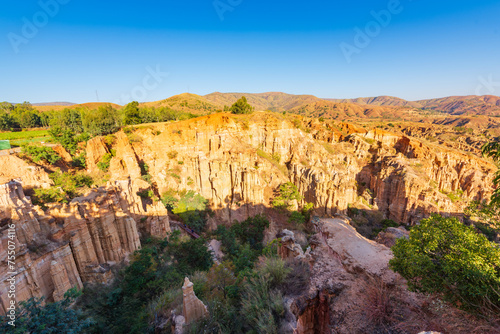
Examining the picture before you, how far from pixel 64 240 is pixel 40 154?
14.1 metres

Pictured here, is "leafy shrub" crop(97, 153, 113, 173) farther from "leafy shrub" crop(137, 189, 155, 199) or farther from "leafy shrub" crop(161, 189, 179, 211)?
"leafy shrub" crop(161, 189, 179, 211)

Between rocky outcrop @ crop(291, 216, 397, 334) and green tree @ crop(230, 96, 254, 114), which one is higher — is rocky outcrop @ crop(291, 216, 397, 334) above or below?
below

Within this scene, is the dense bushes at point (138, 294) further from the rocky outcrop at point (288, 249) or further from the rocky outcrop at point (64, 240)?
the rocky outcrop at point (288, 249)

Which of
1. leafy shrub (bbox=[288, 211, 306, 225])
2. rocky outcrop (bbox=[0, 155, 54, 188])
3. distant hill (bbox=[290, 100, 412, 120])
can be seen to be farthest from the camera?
distant hill (bbox=[290, 100, 412, 120])

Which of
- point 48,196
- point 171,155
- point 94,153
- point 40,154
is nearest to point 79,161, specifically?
point 94,153

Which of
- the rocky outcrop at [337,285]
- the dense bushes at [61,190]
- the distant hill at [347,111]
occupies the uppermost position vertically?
the distant hill at [347,111]

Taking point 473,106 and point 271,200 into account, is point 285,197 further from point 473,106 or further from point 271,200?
point 473,106

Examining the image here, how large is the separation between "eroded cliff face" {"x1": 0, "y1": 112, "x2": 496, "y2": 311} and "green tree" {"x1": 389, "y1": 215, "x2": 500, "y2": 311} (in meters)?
3.56

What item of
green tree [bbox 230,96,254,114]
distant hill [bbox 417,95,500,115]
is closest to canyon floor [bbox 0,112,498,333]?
green tree [bbox 230,96,254,114]

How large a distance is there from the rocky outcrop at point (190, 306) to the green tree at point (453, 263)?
6980 mm

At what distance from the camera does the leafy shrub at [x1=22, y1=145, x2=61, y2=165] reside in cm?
1870

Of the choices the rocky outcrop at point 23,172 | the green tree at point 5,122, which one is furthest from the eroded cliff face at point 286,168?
the green tree at point 5,122

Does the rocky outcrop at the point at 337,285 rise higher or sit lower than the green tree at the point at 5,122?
lower

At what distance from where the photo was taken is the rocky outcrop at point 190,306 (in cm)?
768
